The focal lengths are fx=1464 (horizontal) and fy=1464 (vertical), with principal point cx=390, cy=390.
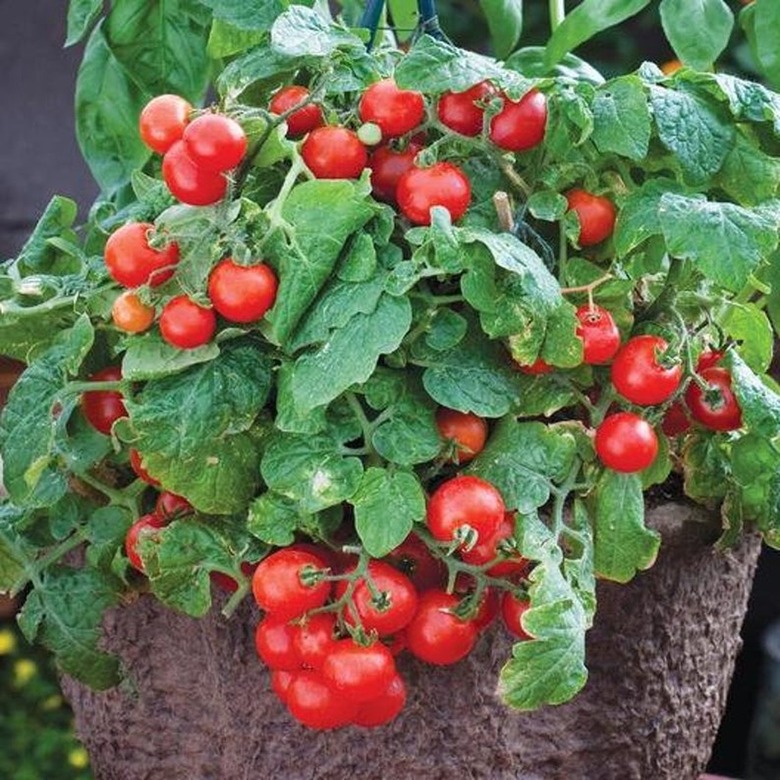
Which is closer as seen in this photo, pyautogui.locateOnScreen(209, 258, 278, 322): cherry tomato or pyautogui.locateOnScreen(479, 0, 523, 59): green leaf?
pyautogui.locateOnScreen(209, 258, 278, 322): cherry tomato

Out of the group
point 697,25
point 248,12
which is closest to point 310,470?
point 248,12

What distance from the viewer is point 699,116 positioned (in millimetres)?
682

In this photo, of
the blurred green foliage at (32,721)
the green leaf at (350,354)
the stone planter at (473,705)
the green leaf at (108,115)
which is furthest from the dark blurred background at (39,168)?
the green leaf at (350,354)

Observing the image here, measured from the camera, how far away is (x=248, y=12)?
0.77 meters

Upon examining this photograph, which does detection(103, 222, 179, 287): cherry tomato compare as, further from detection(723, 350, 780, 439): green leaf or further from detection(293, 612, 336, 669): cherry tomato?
detection(723, 350, 780, 439): green leaf

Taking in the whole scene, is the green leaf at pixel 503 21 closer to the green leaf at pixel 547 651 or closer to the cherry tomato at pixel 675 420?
the cherry tomato at pixel 675 420

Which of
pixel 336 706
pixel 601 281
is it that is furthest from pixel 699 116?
pixel 336 706

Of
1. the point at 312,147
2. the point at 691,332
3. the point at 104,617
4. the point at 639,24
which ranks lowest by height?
the point at 639,24

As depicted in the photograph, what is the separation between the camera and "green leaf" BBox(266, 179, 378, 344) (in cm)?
64

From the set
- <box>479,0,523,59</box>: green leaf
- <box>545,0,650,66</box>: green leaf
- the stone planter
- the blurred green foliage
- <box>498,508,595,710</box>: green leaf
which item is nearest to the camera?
<box>498,508,595,710</box>: green leaf

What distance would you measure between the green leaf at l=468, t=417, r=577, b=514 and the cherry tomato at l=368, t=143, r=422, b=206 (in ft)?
0.40

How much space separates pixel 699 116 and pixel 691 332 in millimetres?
104

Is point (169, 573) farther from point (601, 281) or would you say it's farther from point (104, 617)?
point (601, 281)

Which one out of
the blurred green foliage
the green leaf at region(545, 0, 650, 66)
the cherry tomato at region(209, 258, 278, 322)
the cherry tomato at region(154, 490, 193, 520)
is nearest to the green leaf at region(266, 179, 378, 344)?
the cherry tomato at region(209, 258, 278, 322)
